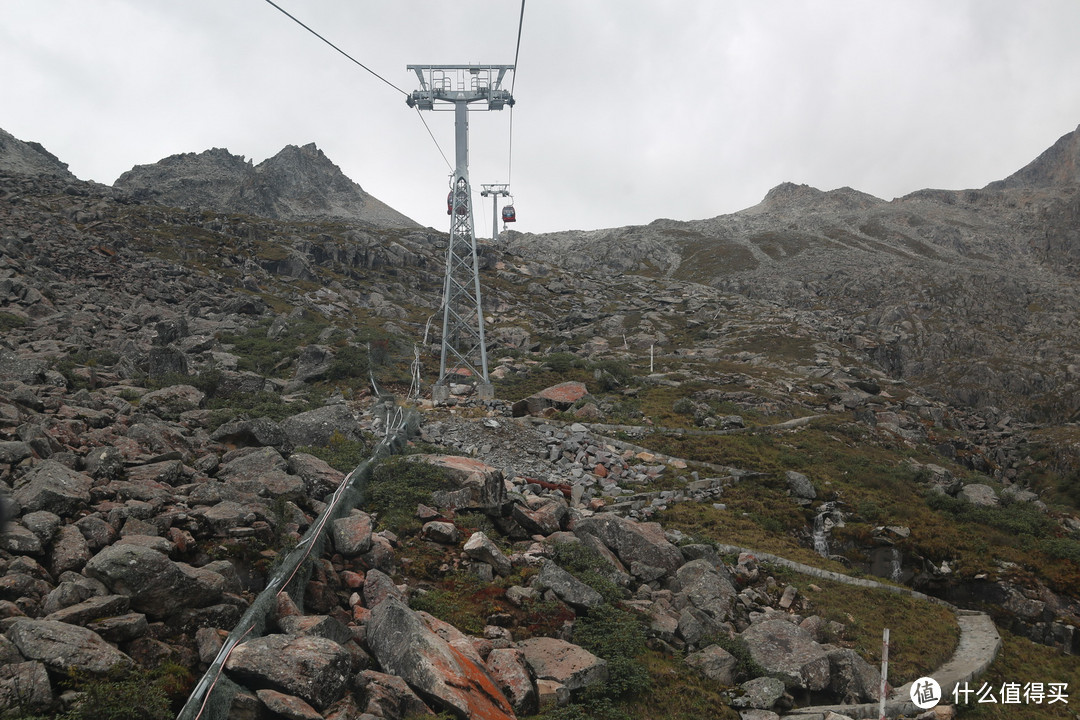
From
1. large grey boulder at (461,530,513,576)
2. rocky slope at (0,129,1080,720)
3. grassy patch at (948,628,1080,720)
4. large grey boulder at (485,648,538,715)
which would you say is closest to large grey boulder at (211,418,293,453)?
rocky slope at (0,129,1080,720)

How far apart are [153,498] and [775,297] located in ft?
306

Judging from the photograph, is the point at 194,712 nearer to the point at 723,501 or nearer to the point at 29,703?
the point at 29,703

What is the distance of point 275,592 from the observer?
7.72 meters

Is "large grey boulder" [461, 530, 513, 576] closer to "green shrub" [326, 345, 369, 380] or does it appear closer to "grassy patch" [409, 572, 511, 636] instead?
"grassy patch" [409, 572, 511, 636]

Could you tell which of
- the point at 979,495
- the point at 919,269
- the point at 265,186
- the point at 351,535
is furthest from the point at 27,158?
the point at 919,269

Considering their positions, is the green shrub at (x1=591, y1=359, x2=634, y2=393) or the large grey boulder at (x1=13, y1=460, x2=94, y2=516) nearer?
the large grey boulder at (x1=13, y1=460, x2=94, y2=516)

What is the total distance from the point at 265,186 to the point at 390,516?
13081cm

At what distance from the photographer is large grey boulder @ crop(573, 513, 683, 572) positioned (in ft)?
46.2

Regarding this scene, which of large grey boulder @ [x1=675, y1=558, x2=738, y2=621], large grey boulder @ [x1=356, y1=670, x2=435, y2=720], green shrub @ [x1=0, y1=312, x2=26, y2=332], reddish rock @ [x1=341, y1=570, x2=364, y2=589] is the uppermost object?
green shrub @ [x1=0, y1=312, x2=26, y2=332]

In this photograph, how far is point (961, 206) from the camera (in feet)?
488

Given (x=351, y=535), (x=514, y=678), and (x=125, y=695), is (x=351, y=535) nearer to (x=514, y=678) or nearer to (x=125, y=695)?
(x=514, y=678)

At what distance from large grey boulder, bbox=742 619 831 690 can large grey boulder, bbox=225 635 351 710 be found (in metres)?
7.94

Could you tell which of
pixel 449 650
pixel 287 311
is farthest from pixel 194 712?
pixel 287 311

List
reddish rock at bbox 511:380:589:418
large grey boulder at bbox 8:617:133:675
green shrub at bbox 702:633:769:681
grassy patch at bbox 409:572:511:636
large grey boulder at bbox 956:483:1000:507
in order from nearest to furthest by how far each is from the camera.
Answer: large grey boulder at bbox 8:617:133:675
grassy patch at bbox 409:572:511:636
green shrub at bbox 702:633:769:681
large grey boulder at bbox 956:483:1000:507
reddish rock at bbox 511:380:589:418
